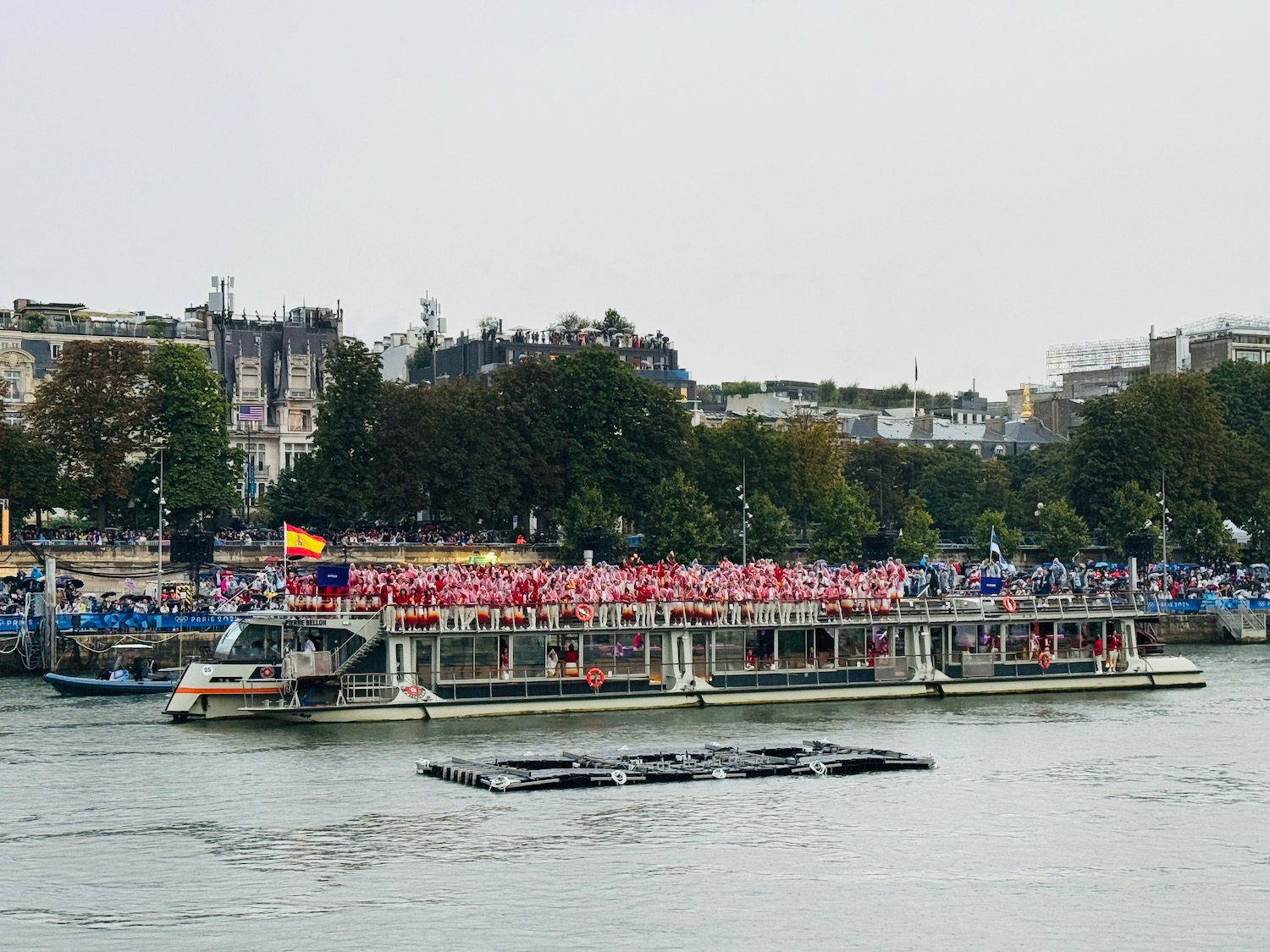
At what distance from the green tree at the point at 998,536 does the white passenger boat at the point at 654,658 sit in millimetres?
50737

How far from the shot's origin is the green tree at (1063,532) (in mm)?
117625

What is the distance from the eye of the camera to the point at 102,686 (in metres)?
66.9

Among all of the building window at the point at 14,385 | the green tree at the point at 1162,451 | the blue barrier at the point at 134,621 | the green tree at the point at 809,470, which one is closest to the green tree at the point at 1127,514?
the green tree at the point at 1162,451

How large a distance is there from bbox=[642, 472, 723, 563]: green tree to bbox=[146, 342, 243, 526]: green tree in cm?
2115

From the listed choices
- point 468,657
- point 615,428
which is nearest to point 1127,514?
point 615,428

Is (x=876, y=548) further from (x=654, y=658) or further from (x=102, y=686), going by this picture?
(x=102, y=686)

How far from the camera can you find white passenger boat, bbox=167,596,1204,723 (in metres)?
57.7

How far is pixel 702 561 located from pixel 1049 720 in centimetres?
5216

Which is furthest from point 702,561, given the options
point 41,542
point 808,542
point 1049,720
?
point 1049,720

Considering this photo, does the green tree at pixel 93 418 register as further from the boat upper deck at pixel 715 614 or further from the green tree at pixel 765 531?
the boat upper deck at pixel 715 614

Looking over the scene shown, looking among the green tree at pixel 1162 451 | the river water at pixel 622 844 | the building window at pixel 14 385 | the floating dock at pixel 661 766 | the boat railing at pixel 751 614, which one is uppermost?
the building window at pixel 14 385

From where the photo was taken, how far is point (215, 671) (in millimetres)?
57875

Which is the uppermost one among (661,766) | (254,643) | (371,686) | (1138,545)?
(1138,545)

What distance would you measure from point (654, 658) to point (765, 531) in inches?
2100
